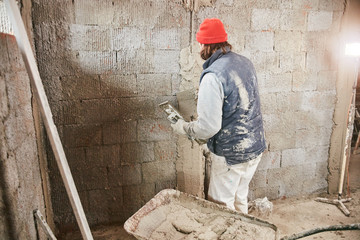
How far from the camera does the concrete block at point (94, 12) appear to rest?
2541mm

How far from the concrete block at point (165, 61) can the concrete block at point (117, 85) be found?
0.90 ft

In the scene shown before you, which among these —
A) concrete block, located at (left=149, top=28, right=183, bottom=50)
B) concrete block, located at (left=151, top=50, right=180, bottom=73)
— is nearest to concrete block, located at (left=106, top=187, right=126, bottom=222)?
concrete block, located at (left=151, top=50, right=180, bottom=73)

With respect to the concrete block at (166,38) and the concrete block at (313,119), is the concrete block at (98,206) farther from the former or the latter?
the concrete block at (313,119)

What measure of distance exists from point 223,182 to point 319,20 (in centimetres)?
238

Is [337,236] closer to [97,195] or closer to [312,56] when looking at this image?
[312,56]

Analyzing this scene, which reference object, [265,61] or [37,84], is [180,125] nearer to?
[37,84]

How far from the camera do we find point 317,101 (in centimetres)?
343

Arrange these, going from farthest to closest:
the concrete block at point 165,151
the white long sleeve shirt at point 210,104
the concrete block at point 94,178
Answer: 1. the concrete block at point 165,151
2. the concrete block at point 94,178
3. the white long sleeve shirt at point 210,104

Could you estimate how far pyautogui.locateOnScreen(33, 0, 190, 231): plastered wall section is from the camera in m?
2.58

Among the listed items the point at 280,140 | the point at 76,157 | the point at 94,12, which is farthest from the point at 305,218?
the point at 94,12

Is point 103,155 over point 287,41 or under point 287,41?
under

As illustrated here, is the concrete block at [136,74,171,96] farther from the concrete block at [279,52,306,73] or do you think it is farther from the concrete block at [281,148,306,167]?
the concrete block at [281,148,306,167]

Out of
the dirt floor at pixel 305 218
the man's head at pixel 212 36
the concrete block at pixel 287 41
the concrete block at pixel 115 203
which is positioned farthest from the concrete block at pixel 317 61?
the concrete block at pixel 115 203

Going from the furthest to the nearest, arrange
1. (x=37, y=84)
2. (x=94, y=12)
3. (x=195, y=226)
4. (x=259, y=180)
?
1. (x=259, y=180)
2. (x=94, y=12)
3. (x=195, y=226)
4. (x=37, y=84)
